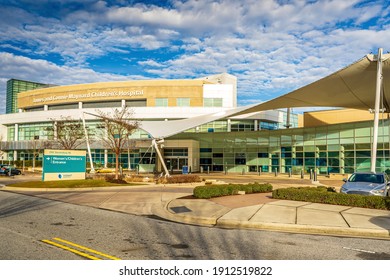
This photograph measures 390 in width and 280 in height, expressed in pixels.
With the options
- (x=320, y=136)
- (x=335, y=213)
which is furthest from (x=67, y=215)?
(x=320, y=136)

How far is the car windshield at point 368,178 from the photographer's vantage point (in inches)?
640

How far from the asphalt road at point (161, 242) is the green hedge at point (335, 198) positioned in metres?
4.45

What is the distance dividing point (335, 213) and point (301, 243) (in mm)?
4433

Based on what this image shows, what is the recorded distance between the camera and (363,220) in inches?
441

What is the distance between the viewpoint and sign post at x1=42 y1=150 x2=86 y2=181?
87.1 feet

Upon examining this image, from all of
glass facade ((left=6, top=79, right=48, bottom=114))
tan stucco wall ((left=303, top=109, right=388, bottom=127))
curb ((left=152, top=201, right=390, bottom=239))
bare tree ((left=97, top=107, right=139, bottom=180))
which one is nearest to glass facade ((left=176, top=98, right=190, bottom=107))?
bare tree ((left=97, top=107, right=139, bottom=180))

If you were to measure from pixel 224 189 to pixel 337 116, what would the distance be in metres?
30.8

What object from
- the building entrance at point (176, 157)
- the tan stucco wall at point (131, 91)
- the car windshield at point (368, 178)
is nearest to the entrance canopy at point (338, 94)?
the car windshield at point (368, 178)

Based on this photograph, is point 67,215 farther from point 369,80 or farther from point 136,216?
point 369,80

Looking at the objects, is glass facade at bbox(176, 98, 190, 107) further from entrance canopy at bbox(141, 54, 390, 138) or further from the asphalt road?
the asphalt road

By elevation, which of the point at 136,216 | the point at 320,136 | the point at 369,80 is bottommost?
the point at 136,216
